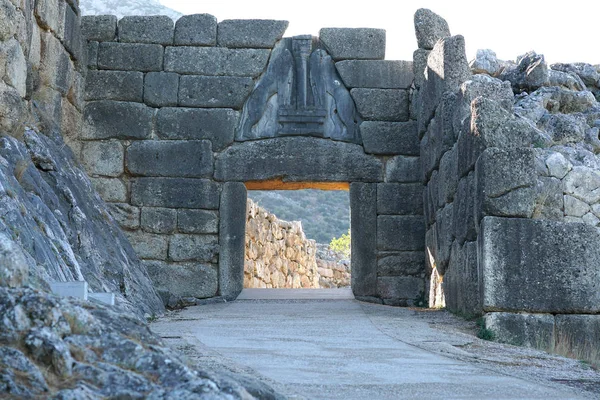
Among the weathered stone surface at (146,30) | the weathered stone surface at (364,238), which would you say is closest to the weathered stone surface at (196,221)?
the weathered stone surface at (364,238)

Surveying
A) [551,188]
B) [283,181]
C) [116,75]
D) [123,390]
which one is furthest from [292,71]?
[123,390]

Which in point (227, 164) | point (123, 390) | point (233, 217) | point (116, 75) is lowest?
point (123, 390)

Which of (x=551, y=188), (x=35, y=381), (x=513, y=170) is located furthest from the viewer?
(x=551, y=188)

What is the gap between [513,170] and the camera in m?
6.61

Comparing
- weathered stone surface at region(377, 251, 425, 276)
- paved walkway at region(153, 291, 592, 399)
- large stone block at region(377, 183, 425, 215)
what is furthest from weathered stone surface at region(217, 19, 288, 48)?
paved walkway at region(153, 291, 592, 399)

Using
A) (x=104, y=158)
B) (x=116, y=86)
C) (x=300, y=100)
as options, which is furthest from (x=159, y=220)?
(x=300, y=100)

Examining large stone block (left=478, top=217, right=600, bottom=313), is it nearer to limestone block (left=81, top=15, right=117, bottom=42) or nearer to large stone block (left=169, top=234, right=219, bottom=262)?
large stone block (left=169, top=234, right=219, bottom=262)

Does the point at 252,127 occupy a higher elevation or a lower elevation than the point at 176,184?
higher

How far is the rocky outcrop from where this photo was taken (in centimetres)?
1401

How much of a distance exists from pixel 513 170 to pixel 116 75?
17.0 feet

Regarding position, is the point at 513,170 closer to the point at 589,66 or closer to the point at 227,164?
the point at 227,164

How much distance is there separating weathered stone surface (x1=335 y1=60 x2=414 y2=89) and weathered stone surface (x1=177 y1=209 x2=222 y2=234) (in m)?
2.24

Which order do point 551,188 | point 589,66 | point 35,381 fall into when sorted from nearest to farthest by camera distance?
point 35,381 → point 551,188 → point 589,66

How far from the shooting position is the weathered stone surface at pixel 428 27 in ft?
32.2
